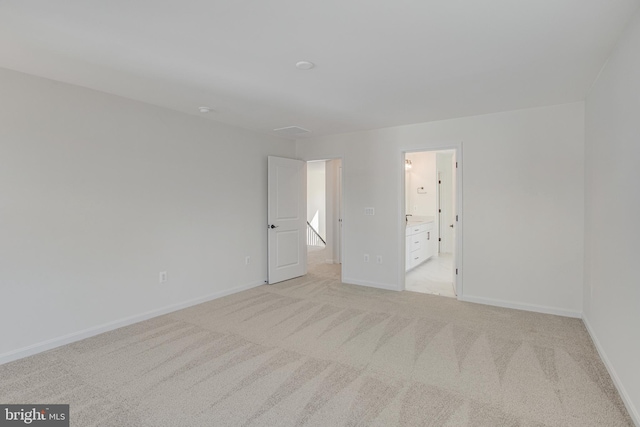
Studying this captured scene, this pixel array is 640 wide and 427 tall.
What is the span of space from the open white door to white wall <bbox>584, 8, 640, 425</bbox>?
3920mm

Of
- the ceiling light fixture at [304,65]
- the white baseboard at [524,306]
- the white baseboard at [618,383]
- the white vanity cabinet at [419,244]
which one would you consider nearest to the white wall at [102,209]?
the ceiling light fixture at [304,65]

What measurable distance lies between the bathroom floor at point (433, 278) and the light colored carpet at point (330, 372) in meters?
1.04

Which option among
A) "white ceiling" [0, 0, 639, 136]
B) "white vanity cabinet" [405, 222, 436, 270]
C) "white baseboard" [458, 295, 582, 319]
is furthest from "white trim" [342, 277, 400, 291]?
"white ceiling" [0, 0, 639, 136]

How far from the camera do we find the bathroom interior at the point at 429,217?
595 cm

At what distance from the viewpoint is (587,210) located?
133 inches

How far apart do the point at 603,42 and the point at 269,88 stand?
262cm

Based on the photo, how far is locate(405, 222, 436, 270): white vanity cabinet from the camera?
587 cm

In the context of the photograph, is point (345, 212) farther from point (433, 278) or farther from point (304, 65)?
point (304, 65)

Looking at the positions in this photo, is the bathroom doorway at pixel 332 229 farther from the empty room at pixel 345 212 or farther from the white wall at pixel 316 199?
the white wall at pixel 316 199

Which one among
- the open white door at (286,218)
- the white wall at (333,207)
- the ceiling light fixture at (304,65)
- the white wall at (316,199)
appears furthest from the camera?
the white wall at (316,199)

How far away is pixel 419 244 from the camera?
640 cm

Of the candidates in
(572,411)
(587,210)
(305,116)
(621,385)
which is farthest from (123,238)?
(587,210)

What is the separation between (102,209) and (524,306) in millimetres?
4856

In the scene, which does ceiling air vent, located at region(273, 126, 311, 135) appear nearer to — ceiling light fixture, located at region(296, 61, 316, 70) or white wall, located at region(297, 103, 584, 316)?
white wall, located at region(297, 103, 584, 316)
